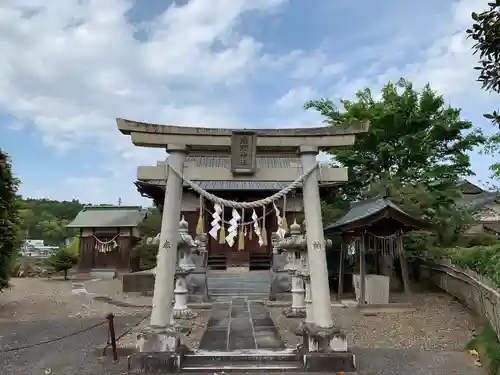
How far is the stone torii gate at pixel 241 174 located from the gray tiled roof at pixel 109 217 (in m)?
18.9

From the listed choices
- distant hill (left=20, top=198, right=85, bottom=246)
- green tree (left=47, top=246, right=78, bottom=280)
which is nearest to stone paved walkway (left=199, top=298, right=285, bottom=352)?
green tree (left=47, top=246, right=78, bottom=280)

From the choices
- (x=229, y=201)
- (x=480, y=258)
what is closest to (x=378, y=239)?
(x=480, y=258)

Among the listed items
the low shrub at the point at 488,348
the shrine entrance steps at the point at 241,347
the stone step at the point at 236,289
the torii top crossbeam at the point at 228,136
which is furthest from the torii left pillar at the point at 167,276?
the stone step at the point at 236,289

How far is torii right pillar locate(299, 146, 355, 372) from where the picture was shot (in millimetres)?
5734

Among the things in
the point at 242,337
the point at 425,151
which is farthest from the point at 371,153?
the point at 242,337

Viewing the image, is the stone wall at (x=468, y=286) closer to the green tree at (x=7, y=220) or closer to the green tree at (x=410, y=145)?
the green tree at (x=410, y=145)

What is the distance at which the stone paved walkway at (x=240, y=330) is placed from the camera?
23.7ft

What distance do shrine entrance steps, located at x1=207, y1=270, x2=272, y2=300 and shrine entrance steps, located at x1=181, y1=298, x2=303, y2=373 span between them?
3.42m

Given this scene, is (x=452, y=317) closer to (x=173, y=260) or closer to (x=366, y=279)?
(x=366, y=279)

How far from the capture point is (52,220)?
160ft

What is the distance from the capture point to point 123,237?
2470cm

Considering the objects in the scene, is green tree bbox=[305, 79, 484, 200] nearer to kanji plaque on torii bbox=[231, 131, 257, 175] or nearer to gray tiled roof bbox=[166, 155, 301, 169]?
gray tiled roof bbox=[166, 155, 301, 169]

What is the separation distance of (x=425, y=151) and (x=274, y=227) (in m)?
8.22

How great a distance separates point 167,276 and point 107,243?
20.1 m
